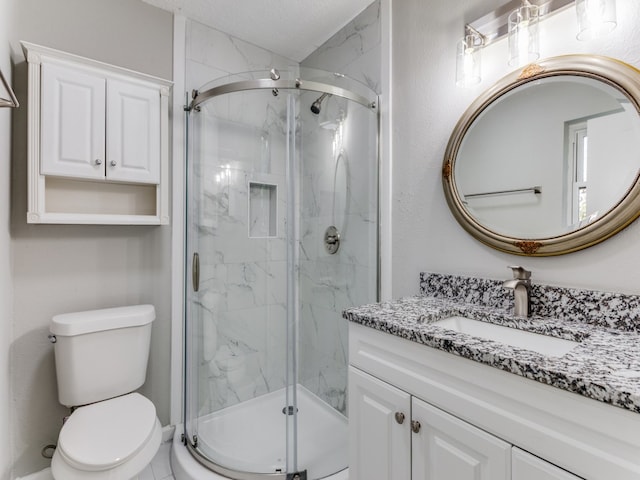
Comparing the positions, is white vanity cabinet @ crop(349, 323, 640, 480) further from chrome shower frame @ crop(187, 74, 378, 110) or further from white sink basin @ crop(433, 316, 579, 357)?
chrome shower frame @ crop(187, 74, 378, 110)

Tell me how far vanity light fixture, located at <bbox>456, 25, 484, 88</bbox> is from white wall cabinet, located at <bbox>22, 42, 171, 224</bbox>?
4.77 feet

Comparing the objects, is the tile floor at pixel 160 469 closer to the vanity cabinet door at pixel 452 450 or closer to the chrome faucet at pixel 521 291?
the vanity cabinet door at pixel 452 450

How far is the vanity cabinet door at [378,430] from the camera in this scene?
1.05 meters

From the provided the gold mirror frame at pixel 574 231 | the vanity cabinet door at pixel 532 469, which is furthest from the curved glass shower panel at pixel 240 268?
the vanity cabinet door at pixel 532 469

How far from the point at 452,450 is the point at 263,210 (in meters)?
1.34

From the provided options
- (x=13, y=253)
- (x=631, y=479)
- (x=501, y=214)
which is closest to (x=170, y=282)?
(x=13, y=253)

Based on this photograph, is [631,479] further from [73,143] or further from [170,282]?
[73,143]

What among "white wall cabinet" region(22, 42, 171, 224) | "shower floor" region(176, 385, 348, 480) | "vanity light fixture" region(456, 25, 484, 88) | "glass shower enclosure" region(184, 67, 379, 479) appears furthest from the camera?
"glass shower enclosure" region(184, 67, 379, 479)

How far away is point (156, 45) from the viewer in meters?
1.91

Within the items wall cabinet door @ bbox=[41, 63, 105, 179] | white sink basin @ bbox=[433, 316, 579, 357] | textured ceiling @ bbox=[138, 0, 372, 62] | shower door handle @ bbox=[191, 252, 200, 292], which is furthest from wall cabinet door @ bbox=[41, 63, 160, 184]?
white sink basin @ bbox=[433, 316, 579, 357]

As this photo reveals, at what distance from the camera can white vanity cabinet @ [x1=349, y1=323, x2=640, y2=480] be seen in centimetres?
67

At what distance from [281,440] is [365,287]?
35.1 inches

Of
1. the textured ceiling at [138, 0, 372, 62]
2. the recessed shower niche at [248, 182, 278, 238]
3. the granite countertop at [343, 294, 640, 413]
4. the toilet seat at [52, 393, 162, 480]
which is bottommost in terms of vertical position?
the toilet seat at [52, 393, 162, 480]

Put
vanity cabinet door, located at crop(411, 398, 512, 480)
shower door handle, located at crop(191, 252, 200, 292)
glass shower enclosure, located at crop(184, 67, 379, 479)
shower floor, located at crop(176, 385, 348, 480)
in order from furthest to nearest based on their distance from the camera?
shower door handle, located at crop(191, 252, 200, 292)
glass shower enclosure, located at crop(184, 67, 379, 479)
shower floor, located at crop(176, 385, 348, 480)
vanity cabinet door, located at crop(411, 398, 512, 480)
